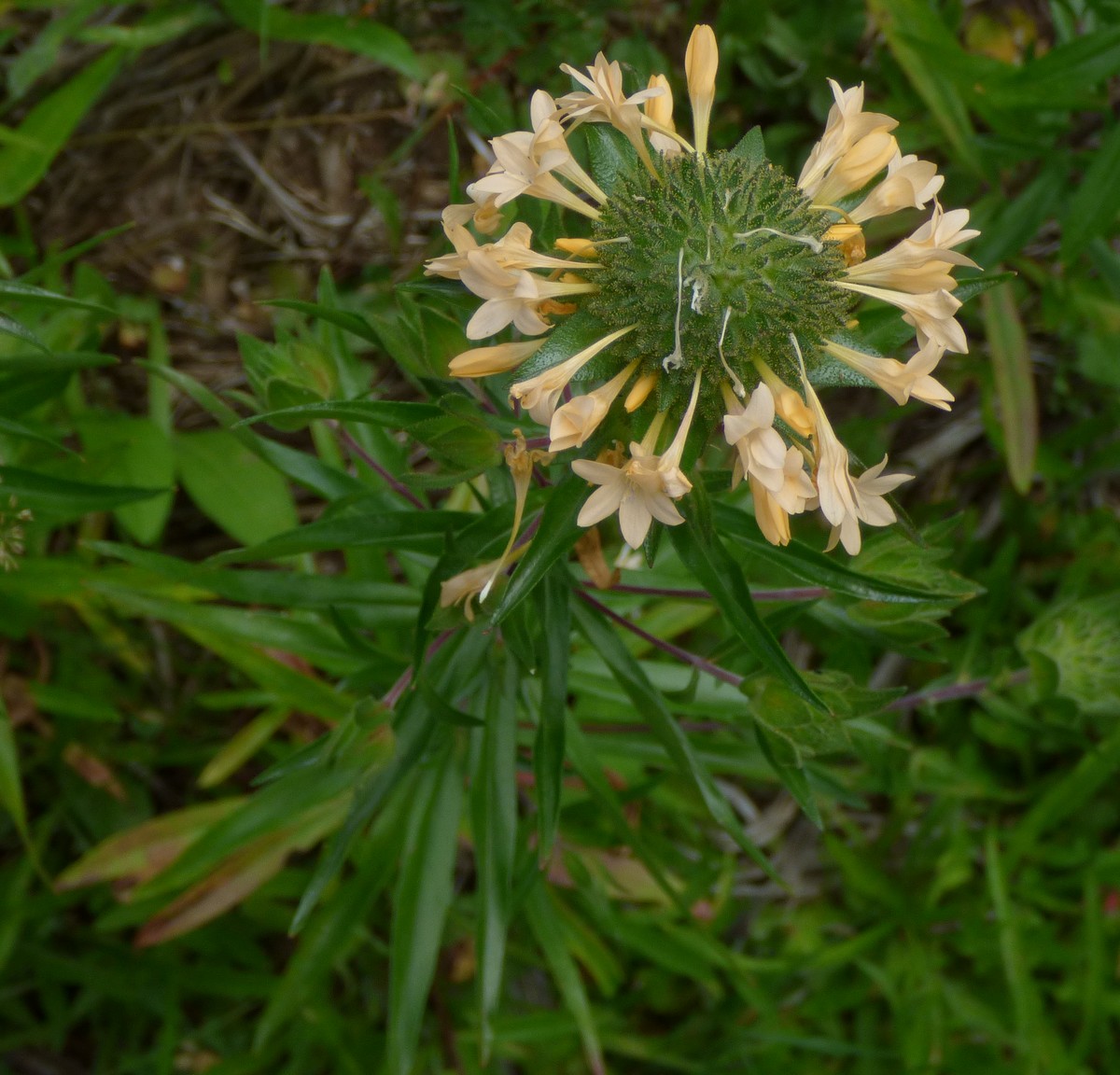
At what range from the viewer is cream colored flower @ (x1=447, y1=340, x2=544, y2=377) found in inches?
46.9

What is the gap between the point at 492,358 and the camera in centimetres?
120

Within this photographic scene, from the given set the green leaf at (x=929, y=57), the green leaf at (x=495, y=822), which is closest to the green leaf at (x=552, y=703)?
the green leaf at (x=495, y=822)

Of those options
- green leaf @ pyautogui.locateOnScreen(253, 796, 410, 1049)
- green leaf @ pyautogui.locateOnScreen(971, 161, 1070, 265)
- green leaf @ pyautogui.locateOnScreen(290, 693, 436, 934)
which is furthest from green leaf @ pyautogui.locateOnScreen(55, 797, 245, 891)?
green leaf @ pyautogui.locateOnScreen(971, 161, 1070, 265)

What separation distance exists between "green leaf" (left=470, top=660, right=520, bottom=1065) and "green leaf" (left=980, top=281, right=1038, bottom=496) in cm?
153

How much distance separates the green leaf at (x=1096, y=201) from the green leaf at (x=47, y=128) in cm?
235

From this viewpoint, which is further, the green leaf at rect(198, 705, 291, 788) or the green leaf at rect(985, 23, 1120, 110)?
the green leaf at rect(198, 705, 291, 788)

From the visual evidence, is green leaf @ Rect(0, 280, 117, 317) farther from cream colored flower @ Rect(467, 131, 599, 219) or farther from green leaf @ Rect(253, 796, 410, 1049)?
green leaf @ Rect(253, 796, 410, 1049)

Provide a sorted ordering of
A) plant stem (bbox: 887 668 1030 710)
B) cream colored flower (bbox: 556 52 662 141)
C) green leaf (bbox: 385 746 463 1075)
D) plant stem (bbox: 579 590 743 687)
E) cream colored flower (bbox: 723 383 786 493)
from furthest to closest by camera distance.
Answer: plant stem (bbox: 887 668 1030 710) < green leaf (bbox: 385 746 463 1075) < plant stem (bbox: 579 590 743 687) < cream colored flower (bbox: 556 52 662 141) < cream colored flower (bbox: 723 383 786 493)

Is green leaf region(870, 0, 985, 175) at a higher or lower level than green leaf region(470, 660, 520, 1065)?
higher

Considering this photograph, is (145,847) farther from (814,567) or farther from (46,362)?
(814,567)

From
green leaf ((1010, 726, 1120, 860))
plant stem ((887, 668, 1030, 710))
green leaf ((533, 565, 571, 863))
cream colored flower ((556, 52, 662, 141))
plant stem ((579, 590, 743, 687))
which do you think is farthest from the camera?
green leaf ((1010, 726, 1120, 860))

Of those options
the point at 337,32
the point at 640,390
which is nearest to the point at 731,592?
the point at 640,390

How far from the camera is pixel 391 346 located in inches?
55.6

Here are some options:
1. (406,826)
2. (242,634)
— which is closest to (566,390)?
(242,634)
